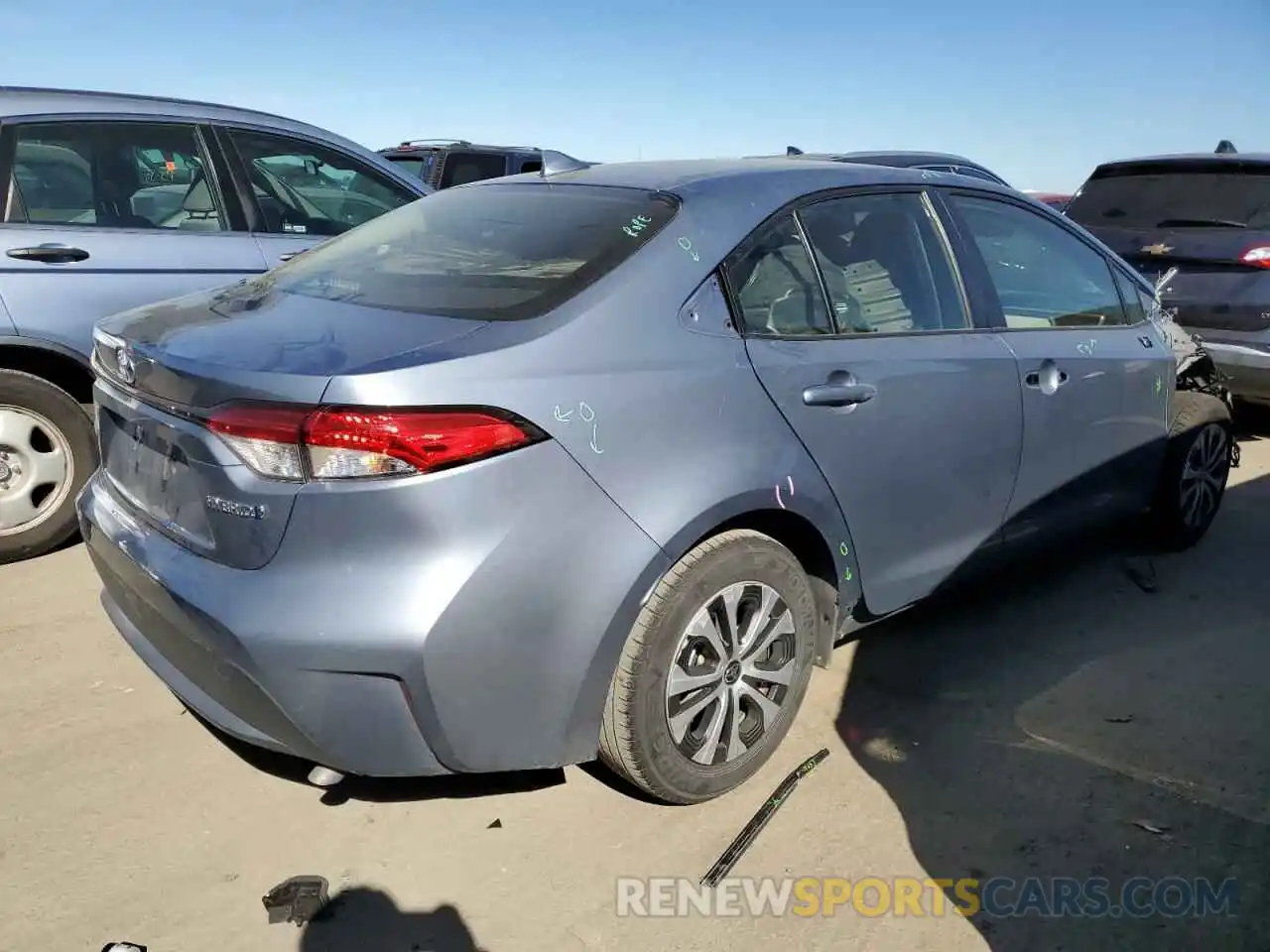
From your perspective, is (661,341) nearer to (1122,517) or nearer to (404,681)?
(404,681)

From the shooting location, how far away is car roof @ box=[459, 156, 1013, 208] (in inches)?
111

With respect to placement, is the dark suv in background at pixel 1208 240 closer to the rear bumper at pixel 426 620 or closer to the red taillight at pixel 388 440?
the rear bumper at pixel 426 620

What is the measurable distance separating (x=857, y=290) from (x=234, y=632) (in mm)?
1881

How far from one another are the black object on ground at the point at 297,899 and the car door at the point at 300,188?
2.98 metres

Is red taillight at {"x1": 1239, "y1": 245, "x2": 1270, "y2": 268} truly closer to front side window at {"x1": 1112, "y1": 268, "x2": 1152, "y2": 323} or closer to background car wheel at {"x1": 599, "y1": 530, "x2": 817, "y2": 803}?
front side window at {"x1": 1112, "y1": 268, "x2": 1152, "y2": 323}

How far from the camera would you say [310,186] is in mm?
4836

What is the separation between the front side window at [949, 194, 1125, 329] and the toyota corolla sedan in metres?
0.03

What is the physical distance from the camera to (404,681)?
2.11m

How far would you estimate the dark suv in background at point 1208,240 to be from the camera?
18.7 feet

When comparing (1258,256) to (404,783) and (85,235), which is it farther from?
(85,235)

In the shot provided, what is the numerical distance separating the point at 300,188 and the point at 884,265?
9.66 ft

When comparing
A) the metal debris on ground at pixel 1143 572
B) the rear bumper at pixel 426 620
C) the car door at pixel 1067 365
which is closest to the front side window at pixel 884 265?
the car door at pixel 1067 365

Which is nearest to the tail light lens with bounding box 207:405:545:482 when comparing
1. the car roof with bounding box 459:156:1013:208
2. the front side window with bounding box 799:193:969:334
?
the car roof with bounding box 459:156:1013:208

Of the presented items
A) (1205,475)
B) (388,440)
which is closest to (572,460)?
(388,440)
